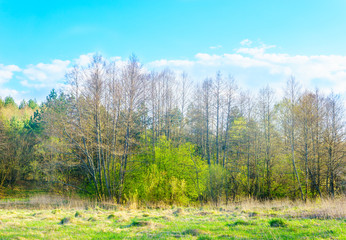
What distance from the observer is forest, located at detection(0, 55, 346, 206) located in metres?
21.1

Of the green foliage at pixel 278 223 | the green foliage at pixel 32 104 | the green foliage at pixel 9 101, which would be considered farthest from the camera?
the green foliage at pixel 32 104

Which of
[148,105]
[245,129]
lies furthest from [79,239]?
[245,129]

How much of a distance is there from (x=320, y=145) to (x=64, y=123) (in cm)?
2227

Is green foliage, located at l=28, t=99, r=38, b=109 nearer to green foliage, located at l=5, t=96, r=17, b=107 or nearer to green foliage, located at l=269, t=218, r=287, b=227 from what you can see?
green foliage, located at l=5, t=96, r=17, b=107

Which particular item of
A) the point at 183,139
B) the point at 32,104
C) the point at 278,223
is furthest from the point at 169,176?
the point at 32,104

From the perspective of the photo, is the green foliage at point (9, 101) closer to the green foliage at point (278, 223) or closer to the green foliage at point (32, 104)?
the green foliage at point (32, 104)

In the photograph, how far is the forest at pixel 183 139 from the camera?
829 inches

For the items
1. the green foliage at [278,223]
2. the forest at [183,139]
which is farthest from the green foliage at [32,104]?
the green foliage at [278,223]

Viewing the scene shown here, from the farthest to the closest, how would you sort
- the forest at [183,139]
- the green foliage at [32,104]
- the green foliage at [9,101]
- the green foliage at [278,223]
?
the green foliage at [32,104]
the green foliage at [9,101]
the forest at [183,139]
the green foliage at [278,223]

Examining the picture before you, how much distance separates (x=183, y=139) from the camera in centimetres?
2930

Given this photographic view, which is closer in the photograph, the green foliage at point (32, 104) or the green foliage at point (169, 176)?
the green foliage at point (169, 176)

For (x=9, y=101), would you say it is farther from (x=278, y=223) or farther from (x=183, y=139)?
(x=278, y=223)

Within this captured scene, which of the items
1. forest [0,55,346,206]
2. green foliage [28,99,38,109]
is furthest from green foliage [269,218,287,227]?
green foliage [28,99,38,109]

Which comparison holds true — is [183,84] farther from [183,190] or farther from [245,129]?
[183,190]
